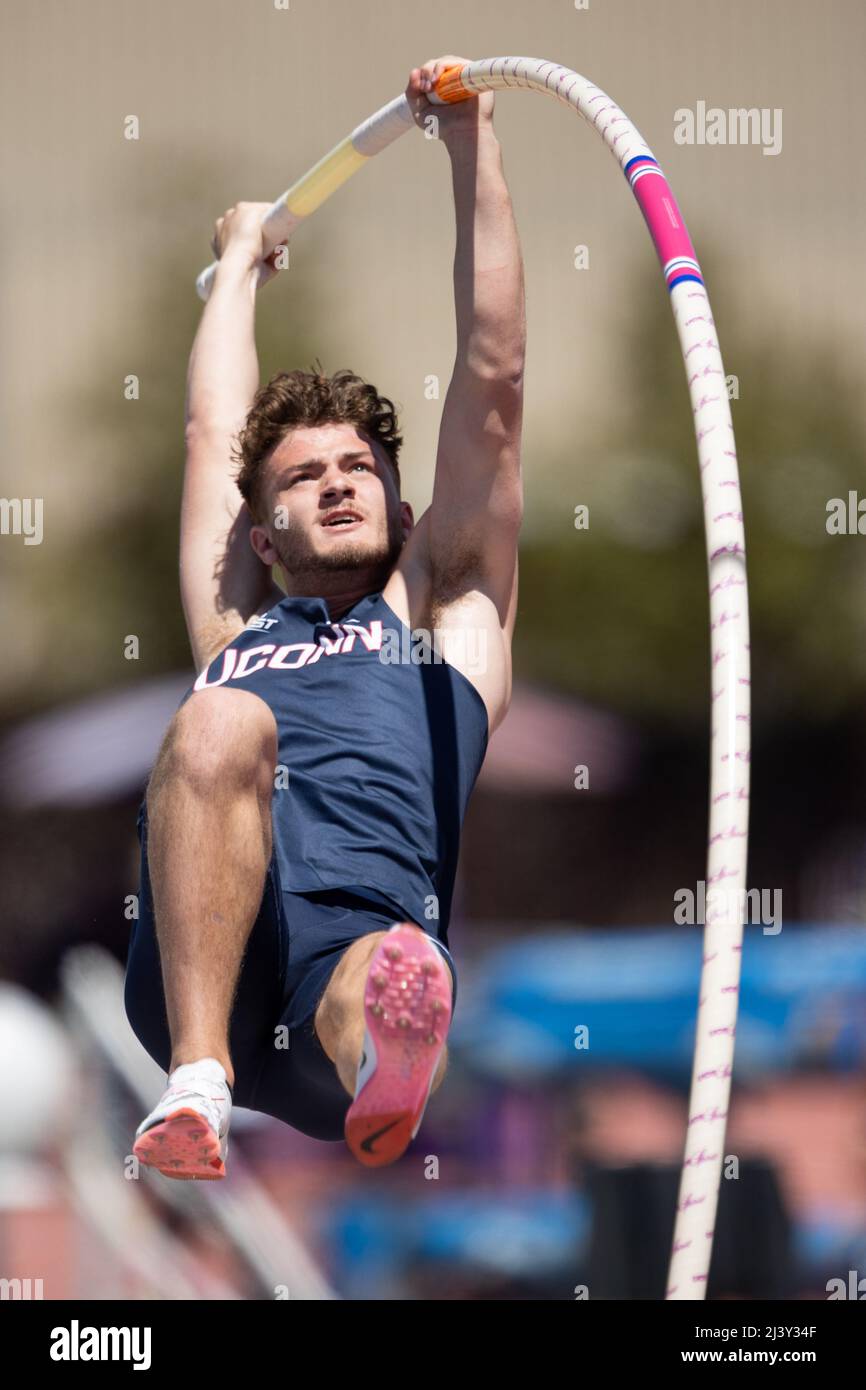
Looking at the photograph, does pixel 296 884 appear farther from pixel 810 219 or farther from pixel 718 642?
pixel 810 219

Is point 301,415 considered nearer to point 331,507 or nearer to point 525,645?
point 331,507

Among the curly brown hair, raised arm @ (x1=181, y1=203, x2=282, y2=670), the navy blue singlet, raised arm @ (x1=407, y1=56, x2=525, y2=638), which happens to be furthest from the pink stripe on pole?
raised arm @ (x1=181, y1=203, x2=282, y2=670)

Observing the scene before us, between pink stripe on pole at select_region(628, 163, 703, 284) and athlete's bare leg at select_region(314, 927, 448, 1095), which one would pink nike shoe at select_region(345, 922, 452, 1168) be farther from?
pink stripe on pole at select_region(628, 163, 703, 284)

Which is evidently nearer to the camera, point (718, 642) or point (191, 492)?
point (718, 642)

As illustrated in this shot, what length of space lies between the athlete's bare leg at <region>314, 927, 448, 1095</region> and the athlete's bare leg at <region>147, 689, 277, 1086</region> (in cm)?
25

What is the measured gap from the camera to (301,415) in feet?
15.9

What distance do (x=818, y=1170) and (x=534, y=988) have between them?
6.31 feet

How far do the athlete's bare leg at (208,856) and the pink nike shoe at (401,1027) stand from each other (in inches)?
12.7

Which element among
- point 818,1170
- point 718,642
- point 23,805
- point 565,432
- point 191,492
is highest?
point 565,432

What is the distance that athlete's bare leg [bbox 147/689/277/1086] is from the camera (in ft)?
12.0

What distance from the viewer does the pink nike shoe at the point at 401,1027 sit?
353cm

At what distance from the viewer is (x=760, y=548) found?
13719 millimetres

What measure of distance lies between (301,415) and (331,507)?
366 mm
